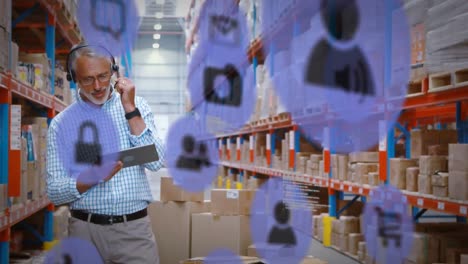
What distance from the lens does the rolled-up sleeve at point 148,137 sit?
2484 millimetres

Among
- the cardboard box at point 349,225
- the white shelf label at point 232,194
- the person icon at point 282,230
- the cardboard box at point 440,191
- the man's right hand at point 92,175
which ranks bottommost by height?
the person icon at point 282,230

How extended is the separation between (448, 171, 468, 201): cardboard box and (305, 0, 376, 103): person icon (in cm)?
145

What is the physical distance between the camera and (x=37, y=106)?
224 inches

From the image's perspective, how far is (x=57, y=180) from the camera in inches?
95.0

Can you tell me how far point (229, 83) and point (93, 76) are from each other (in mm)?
9933

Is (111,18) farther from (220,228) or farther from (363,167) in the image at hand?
(363,167)

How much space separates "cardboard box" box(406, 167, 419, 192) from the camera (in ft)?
12.3

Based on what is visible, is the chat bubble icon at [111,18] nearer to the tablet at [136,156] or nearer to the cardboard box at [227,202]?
the cardboard box at [227,202]

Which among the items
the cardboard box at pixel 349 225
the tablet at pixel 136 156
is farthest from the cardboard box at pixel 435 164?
the tablet at pixel 136 156

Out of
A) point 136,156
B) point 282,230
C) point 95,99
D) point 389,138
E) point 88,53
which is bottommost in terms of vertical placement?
point 282,230

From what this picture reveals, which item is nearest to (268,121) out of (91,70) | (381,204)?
(381,204)
